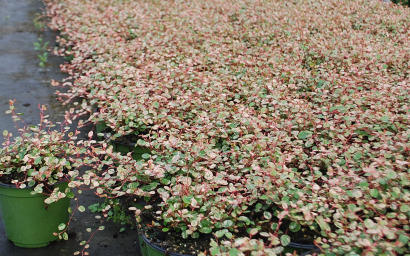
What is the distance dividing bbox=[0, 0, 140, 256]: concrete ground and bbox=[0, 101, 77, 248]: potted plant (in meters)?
0.19

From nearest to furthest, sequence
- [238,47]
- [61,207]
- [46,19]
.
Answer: [61,207] < [238,47] < [46,19]

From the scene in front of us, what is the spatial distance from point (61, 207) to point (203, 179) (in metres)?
1.05

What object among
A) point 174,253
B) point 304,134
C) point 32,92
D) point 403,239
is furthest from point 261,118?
point 32,92

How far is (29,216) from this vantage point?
2.65 metres

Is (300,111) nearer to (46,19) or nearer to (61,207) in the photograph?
(61,207)

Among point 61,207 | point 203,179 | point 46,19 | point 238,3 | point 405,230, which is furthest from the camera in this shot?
point 46,19

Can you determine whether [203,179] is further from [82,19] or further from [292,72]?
[82,19]

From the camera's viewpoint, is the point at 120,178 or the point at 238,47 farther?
the point at 238,47

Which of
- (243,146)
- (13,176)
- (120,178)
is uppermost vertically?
(243,146)

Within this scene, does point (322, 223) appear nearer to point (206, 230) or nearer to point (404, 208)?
point (404, 208)

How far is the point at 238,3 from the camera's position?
23.4ft

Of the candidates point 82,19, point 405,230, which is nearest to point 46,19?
point 82,19

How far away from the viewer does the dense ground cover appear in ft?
7.20

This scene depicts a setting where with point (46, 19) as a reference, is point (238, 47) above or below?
above
